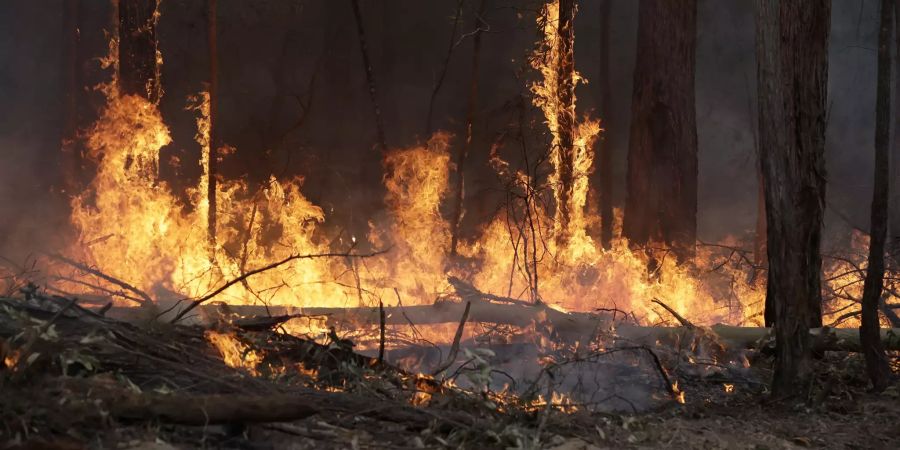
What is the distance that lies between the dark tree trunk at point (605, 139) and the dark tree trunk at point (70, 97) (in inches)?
340

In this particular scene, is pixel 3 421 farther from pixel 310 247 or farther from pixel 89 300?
pixel 310 247

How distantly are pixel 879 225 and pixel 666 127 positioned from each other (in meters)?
4.77

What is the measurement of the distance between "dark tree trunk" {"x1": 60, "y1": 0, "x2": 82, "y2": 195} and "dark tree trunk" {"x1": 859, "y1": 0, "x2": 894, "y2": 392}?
1178 centimetres

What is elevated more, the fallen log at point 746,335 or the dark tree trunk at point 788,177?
the dark tree trunk at point 788,177

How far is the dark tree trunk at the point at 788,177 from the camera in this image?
5.70m

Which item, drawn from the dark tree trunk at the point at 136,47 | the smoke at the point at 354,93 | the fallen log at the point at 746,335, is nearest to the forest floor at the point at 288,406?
the fallen log at the point at 746,335

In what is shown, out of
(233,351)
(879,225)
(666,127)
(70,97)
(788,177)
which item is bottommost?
(233,351)

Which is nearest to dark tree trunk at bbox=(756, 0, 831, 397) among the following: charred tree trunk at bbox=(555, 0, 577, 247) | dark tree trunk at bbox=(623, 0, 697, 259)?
dark tree trunk at bbox=(623, 0, 697, 259)

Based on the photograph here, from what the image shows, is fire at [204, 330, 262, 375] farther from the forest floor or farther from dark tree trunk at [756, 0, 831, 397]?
dark tree trunk at [756, 0, 831, 397]

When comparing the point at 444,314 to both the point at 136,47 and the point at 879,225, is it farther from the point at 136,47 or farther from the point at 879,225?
the point at 136,47

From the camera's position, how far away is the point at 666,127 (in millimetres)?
10438

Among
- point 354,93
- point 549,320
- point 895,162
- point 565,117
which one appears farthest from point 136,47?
point 895,162

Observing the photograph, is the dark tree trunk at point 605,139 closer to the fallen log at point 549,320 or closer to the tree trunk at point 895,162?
the tree trunk at point 895,162

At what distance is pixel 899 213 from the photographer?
14.1 metres
